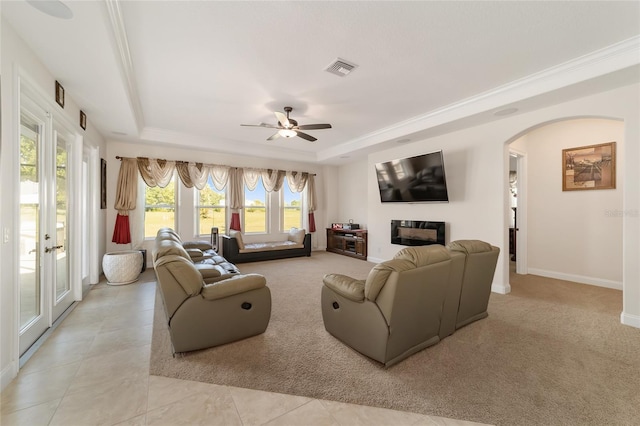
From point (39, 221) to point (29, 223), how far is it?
0.18 m

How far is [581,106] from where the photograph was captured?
3357 mm

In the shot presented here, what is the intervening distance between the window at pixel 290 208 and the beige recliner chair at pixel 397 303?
5238mm

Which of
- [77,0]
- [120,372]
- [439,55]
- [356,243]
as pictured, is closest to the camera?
[77,0]

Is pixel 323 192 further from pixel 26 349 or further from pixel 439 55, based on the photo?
Answer: pixel 26 349

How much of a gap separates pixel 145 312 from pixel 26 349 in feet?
3.37

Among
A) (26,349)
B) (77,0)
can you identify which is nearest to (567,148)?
(77,0)

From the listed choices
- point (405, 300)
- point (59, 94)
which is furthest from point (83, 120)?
point (405, 300)

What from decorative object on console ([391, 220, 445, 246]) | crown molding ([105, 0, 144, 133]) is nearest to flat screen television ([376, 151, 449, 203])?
decorative object on console ([391, 220, 445, 246])

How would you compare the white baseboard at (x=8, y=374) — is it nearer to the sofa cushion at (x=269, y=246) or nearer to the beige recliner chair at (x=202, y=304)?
the beige recliner chair at (x=202, y=304)

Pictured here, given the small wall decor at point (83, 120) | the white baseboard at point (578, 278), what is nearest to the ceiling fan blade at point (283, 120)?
the small wall decor at point (83, 120)

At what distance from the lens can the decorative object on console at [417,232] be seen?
16.6ft

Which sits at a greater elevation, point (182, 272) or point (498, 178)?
point (498, 178)

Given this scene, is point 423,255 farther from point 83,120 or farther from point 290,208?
point 290,208

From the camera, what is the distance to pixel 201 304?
2334 millimetres
